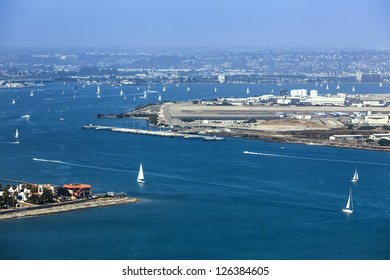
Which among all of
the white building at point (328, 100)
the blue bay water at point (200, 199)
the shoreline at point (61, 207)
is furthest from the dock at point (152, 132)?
the white building at point (328, 100)

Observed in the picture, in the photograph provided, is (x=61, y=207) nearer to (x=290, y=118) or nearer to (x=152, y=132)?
(x=152, y=132)

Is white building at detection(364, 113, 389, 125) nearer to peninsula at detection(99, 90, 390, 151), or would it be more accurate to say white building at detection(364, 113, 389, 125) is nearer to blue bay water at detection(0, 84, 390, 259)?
peninsula at detection(99, 90, 390, 151)

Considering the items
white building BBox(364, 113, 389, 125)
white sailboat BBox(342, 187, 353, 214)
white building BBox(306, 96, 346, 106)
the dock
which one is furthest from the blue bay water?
white building BBox(306, 96, 346, 106)

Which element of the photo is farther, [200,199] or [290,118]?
[290,118]

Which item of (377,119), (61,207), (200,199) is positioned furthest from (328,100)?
(61,207)

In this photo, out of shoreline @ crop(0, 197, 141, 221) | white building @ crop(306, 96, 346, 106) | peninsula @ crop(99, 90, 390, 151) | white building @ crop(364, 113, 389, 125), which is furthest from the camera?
white building @ crop(306, 96, 346, 106)
